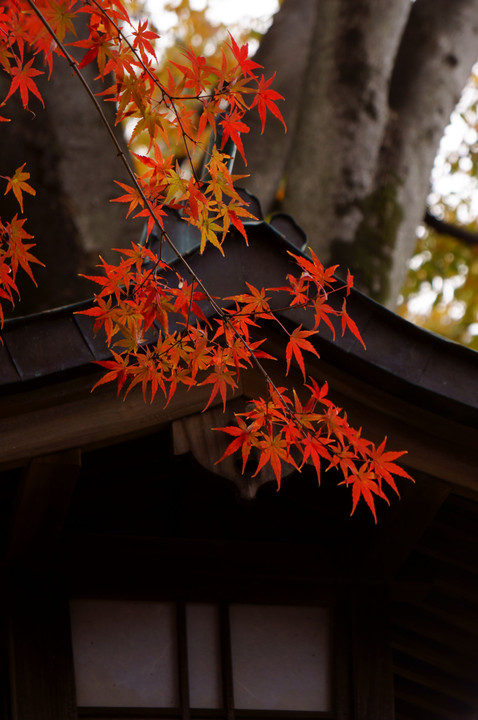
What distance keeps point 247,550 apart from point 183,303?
3.42 ft

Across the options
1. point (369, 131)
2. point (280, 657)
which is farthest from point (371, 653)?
point (369, 131)

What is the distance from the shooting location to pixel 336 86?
530 centimetres

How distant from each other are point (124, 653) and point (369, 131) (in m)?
3.70

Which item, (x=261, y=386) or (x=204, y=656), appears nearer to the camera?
(x=261, y=386)

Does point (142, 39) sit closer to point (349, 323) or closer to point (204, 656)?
point (349, 323)

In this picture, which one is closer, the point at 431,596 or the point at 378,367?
the point at 378,367

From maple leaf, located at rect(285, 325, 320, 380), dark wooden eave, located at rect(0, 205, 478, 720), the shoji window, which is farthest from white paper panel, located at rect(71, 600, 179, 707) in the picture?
maple leaf, located at rect(285, 325, 320, 380)

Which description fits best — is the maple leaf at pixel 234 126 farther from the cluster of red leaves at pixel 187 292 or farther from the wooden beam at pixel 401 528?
the wooden beam at pixel 401 528

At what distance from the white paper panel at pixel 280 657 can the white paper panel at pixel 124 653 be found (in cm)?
23

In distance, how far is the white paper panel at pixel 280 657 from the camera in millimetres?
2770

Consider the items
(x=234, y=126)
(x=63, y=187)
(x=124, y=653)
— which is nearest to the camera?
(x=234, y=126)

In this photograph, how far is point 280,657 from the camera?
2832 millimetres

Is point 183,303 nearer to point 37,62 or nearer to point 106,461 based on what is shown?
point 106,461

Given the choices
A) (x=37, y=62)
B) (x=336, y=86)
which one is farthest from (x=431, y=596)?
(x=37, y=62)
